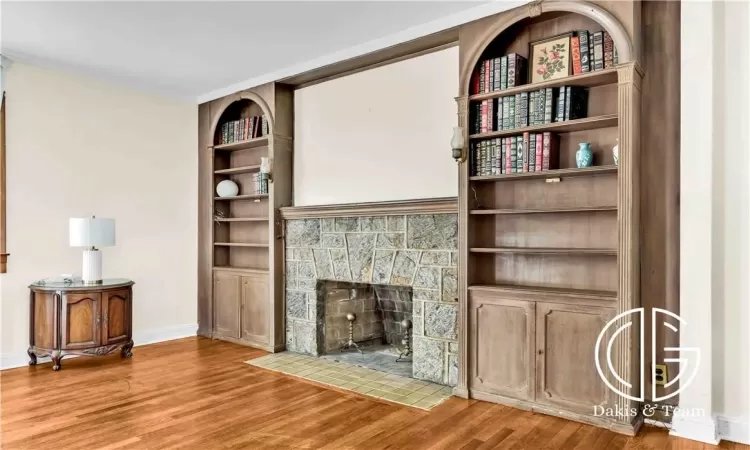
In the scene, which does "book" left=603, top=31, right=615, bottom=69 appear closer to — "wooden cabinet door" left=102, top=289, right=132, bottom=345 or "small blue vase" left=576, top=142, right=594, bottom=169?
"small blue vase" left=576, top=142, right=594, bottom=169

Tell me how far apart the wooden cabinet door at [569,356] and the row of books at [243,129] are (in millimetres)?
3369

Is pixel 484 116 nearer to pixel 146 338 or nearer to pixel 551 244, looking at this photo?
pixel 551 244

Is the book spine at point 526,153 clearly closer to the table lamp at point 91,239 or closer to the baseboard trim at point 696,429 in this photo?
the baseboard trim at point 696,429

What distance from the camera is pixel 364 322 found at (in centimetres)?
508

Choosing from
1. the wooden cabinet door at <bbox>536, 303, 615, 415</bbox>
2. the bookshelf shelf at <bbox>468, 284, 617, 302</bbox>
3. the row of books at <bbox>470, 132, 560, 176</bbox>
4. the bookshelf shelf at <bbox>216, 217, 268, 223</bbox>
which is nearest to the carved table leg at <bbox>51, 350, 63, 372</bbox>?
the bookshelf shelf at <bbox>216, 217, 268, 223</bbox>

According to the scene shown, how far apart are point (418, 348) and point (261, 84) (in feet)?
10.0

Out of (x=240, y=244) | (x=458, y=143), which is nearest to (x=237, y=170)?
(x=240, y=244)

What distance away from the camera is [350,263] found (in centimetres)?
448

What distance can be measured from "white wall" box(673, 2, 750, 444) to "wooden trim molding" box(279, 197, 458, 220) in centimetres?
151

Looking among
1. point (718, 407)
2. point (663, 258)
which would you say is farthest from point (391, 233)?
point (718, 407)

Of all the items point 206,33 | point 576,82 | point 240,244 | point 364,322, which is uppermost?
point 206,33

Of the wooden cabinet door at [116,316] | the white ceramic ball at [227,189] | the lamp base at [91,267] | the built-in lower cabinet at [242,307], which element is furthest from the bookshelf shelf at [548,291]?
the lamp base at [91,267]

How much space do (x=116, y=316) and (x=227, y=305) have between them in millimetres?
1145

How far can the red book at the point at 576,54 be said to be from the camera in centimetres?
321
